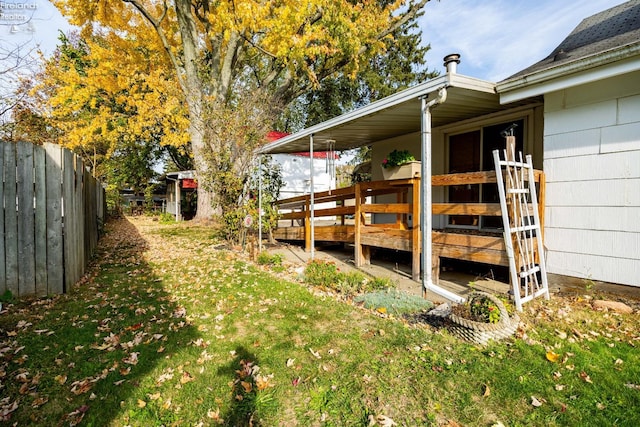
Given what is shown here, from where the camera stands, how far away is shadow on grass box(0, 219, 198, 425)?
241cm

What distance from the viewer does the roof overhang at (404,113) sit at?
4562 mm

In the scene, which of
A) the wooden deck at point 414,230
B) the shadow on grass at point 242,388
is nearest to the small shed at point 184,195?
the wooden deck at point 414,230

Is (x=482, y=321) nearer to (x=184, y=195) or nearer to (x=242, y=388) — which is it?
(x=242, y=388)

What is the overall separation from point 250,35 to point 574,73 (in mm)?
11725

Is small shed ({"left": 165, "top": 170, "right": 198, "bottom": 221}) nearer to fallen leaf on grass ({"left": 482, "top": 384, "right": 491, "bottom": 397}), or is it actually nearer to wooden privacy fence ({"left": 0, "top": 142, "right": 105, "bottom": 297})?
wooden privacy fence ({"left": 0, "top": 142, "right": 105, "bottom": 297})

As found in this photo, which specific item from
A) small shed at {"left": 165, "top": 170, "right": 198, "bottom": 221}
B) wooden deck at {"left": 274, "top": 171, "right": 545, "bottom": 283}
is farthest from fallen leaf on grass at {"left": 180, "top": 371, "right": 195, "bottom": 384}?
small shed at {"left": 165, "top": 170, "right": 198, "bottom": 221}

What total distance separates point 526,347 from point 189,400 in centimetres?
307

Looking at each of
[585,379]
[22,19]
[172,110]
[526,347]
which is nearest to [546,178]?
[526,347]

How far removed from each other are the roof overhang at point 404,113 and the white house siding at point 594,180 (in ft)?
3.61

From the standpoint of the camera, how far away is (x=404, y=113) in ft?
19.4

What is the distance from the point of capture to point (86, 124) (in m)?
18.8

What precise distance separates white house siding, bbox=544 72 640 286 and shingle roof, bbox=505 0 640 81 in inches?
30.6

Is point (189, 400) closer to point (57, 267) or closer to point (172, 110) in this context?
point (57, 267)

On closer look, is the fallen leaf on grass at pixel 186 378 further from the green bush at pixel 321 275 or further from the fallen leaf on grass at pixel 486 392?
the green bush at pixel 321 275
